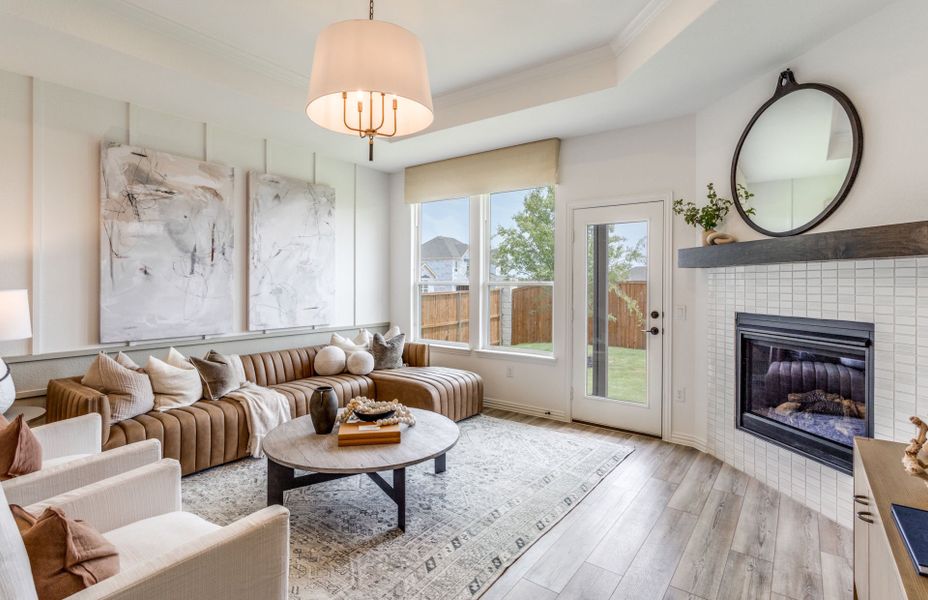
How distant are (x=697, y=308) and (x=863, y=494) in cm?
212

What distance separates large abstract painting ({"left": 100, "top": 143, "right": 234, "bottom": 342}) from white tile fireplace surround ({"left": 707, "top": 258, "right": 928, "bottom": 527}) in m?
3.93

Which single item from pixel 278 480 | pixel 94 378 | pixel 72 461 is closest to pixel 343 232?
pixel 94 378

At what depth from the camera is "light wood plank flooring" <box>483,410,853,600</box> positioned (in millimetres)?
1883

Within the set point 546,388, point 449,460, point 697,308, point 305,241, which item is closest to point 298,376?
point 305,241

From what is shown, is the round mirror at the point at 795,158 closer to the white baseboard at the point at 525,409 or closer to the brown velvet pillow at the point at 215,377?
the white baseboard at the point at 525,409

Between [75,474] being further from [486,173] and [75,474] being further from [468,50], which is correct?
[486,173]

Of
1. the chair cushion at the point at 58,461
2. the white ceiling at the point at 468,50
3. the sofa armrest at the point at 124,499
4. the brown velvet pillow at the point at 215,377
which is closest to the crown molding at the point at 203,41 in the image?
the white ceiling at the point at 468,50

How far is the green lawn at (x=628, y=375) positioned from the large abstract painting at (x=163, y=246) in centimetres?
335

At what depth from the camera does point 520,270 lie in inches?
179

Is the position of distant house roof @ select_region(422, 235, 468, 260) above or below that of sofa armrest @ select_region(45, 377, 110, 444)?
above

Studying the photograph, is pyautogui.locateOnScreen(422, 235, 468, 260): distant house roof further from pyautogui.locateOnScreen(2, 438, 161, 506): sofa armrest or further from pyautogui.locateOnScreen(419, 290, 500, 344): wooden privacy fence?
pyautogui.locateOnScreen(2, 438, 161, 506): sofa armrest

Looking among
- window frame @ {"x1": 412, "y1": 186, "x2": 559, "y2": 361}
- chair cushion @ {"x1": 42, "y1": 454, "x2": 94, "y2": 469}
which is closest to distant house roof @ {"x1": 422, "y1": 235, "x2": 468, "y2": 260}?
window frame @ {"x1": 412, "y1": 186, "x2": 559, "y2": 361}

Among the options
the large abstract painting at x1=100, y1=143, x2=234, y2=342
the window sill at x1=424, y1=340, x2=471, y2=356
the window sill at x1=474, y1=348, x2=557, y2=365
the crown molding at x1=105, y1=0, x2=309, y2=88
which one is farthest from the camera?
the window sill at x1=424, y1=340, x2=471, y2=356

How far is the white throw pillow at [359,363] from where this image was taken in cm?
424
